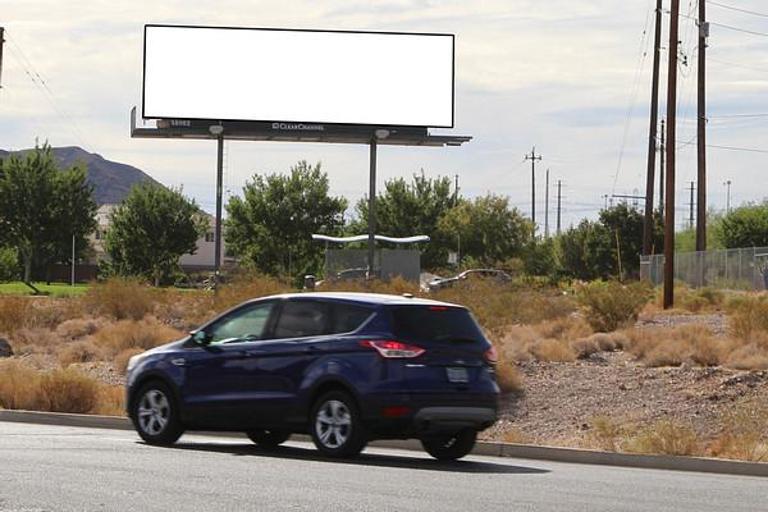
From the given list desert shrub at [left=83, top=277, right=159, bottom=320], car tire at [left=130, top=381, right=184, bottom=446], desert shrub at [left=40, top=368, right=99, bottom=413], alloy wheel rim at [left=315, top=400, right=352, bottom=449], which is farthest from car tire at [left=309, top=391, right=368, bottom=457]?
desert shrub at [left=83, top=277, right=159, bottom=320]

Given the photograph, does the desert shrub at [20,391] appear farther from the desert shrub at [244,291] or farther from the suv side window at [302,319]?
the desert shrub at [244,291]

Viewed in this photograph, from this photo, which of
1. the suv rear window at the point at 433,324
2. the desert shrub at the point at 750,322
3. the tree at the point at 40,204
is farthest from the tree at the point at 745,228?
the suv rear window at the point at 433,324

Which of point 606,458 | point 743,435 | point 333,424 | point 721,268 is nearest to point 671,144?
point 721,268

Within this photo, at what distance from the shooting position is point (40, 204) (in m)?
84.5

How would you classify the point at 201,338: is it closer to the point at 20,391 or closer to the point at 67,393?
the point at 67,393

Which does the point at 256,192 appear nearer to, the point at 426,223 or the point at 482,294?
the point at 426,223

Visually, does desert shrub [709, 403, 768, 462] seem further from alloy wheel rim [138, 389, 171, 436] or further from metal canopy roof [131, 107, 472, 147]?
metal canopy roof [131, 107, 472, 147]

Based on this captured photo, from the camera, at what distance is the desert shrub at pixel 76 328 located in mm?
39750

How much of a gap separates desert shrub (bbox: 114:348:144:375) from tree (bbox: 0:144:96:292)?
5165 cm

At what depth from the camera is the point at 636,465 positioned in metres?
19.1

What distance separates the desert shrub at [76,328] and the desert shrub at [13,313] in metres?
1.07

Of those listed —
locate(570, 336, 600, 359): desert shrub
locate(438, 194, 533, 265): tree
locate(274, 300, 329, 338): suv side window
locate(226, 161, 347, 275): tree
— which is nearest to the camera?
locate(274, 300, 329, 338): suv side window

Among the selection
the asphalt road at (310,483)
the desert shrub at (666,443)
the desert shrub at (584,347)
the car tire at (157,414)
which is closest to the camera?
the asphalt road at (310,483)

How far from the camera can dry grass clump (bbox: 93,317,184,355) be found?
35000mm
